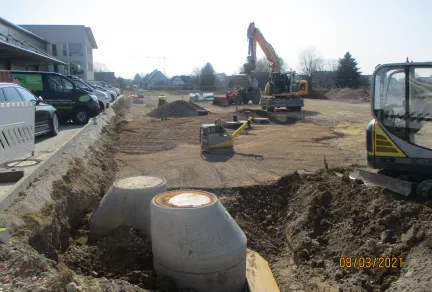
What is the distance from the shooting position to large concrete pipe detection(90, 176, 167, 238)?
5.97 metres

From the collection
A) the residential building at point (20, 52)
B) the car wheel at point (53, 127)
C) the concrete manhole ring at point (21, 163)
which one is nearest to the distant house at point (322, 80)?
the residential building at point (20, 52)

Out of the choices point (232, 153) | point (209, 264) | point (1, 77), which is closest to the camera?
point (209, 264)

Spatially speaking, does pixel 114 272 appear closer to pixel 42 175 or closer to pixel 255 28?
pixel 42 175

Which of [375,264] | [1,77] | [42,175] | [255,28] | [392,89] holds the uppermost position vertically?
[255,28]

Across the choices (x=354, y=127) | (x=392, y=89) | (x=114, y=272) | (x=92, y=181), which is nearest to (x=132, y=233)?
(x=114, y=272)

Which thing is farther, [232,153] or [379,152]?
[232,153]

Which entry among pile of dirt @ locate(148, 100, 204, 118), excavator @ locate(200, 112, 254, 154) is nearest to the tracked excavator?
excavator @ locate(200, 112, 254, 154)

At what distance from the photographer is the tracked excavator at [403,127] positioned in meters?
6.10

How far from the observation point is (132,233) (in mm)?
5797

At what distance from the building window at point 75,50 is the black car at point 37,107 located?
51.4m

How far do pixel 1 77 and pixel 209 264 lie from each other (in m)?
12.8

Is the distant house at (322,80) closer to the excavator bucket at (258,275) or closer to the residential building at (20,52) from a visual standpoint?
the residential building at (20,52)

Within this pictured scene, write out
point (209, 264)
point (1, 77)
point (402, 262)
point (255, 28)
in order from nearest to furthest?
1. point (209, 264)
2. point (402, 262)
3. point (1, 77)
4. point (255, 28)

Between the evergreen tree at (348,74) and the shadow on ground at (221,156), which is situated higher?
the evergreen tree at (348,74)
